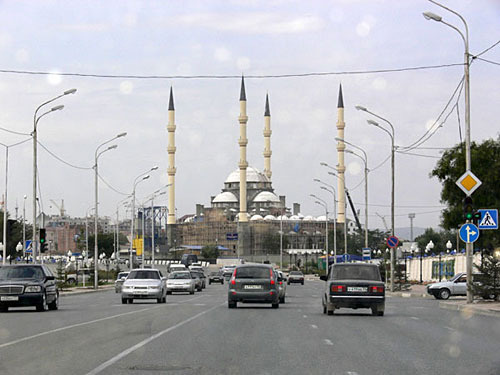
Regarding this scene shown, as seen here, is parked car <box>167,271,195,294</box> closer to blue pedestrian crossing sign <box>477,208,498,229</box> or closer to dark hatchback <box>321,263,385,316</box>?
blue pedestrian crossing sign <box>477,208,498,229</box>

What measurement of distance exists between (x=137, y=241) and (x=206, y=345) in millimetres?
100522

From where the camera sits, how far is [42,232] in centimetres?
4981

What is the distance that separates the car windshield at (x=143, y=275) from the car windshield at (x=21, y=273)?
830 centimetres

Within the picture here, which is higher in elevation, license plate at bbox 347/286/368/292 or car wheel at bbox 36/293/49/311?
license plate at bbox 347/286/368/292

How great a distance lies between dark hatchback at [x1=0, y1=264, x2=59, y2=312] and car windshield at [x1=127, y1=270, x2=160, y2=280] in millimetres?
7429

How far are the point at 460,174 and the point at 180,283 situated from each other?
18743 millimetres

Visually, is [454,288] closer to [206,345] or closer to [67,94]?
[67,94]

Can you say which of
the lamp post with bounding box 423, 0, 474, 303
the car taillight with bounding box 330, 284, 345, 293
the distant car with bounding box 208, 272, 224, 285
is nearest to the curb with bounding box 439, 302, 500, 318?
the lamp post with bounding box 423, 0, 474, 303

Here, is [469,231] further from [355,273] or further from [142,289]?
[142,289]

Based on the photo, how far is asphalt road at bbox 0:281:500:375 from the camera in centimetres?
1274

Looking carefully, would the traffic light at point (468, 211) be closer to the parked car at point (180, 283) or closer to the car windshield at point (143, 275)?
the car windshield at point (143, 275)

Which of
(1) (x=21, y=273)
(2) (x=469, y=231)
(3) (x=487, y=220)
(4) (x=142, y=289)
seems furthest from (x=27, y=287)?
(3) (x=487, y=220)

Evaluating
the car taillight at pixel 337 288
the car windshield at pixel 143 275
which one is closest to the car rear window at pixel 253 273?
the car taillight at pixel 337 288

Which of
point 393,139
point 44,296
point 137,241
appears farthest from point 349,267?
point 137,241
